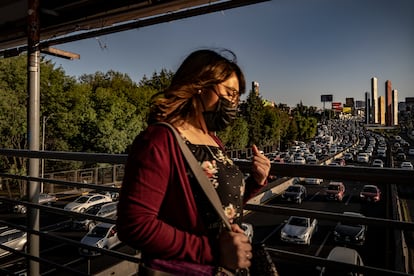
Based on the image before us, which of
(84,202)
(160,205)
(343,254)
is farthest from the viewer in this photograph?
(84,202)

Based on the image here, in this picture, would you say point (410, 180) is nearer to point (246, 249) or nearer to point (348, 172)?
point (348, 172)

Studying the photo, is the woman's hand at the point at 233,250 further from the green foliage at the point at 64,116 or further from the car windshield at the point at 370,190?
the car windshield at the point at 370,190

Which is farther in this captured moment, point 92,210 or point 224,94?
point 92,210

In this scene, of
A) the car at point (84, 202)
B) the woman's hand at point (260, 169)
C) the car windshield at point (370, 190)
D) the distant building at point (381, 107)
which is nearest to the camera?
the woman's hand at point (260, 169)

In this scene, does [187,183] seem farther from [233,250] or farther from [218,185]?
[233,250]

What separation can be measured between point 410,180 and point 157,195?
886mm

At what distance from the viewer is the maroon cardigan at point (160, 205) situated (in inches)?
36.5

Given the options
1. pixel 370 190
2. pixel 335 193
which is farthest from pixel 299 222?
pixel 370 190

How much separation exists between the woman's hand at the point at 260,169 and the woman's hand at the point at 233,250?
41cm

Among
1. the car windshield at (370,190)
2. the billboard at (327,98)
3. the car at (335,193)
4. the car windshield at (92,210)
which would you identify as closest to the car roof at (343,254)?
the car windshield at (92,210)

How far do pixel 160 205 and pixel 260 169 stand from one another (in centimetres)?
53

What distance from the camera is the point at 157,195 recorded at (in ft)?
3.10

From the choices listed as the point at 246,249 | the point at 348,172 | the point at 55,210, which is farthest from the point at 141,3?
the point at 246,249

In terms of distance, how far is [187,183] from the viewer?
999mm
